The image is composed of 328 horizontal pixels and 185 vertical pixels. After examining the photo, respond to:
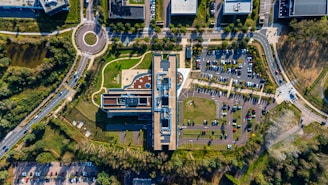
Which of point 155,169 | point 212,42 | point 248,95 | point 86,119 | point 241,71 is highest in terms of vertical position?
point 212,42

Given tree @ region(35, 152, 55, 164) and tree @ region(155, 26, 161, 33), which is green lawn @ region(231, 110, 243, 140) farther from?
tree @ region(35, 152, 55, 164)

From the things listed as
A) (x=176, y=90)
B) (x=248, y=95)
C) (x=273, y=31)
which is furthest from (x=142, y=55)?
(x=273, y=31)

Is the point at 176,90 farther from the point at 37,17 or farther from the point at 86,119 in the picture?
the point at 37,17

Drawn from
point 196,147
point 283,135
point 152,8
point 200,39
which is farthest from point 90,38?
point 283,135

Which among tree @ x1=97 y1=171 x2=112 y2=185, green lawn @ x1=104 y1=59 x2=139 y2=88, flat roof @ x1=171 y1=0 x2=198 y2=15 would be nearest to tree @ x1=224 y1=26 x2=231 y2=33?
flat roof @ x1=171 y1=0 x2=198 y2=15

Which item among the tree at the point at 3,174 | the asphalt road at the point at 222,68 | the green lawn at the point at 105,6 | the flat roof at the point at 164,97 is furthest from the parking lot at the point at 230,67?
the tree at the point at 3,174

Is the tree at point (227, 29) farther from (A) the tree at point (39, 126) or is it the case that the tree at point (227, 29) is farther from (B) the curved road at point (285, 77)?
(A) the tree at point (39, 126)
